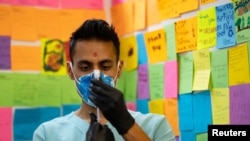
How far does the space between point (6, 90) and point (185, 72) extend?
894 millimetres

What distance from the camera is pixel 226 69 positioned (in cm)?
186

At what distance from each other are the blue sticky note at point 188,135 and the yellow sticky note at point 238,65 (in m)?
0.30

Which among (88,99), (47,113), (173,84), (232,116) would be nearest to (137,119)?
(88,99)

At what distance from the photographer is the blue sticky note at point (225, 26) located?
6.05 feet

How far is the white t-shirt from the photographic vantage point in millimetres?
1542

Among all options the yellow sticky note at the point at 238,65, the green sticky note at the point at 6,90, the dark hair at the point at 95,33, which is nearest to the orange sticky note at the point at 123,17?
the green sticky note at the point at 6,90

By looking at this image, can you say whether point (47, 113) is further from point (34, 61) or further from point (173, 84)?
point (173, 84)

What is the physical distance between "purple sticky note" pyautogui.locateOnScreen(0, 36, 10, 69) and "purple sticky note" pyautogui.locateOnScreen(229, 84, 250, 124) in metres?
1.13

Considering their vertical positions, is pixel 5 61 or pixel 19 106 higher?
pixel 5 61

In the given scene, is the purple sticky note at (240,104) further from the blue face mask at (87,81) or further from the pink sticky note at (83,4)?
the pink sticky note at (83,4)

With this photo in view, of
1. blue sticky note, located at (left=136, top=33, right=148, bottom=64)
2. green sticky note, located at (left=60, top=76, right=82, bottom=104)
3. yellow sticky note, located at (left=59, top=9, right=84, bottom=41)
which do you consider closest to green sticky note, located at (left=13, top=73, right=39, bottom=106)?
green sticky note, located at (left=60, top=76, right=82, bottom=104)

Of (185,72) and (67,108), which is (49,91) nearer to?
(67,108)

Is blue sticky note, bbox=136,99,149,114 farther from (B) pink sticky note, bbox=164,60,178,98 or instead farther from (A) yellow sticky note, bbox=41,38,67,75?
(A) yellow sticky note, bbox=41,38,67,75

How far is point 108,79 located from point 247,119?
57 cm
